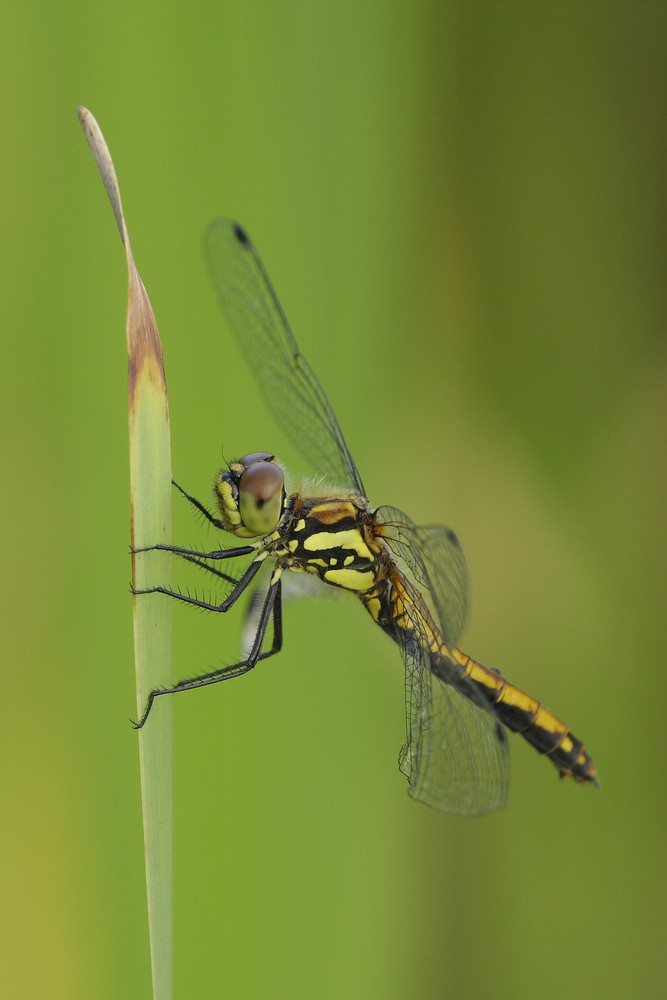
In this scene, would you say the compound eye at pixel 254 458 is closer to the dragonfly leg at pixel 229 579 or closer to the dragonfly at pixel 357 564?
the dragonfly at pixel 357 564

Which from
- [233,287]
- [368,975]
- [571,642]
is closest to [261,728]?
[368,975]

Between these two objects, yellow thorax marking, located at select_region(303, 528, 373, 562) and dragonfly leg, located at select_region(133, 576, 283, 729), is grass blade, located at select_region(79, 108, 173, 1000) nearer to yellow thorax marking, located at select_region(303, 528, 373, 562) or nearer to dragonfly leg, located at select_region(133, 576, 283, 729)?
dragonfly leg, located at select_region(133, 576, 283, 729)

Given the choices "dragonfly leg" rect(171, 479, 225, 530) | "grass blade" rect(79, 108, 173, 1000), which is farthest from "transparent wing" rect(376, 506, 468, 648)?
"grass blade" rect(79, 108, 173, 1000)

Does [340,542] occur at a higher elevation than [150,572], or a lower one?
higher

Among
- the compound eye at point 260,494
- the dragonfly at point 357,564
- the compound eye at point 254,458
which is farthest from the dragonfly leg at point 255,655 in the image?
the compound eye at point 254,458

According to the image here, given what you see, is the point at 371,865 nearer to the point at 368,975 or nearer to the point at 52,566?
the point at 368,975

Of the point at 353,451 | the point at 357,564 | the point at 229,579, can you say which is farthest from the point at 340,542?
the point at 229,579

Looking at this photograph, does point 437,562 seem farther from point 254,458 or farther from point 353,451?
point 254,458
